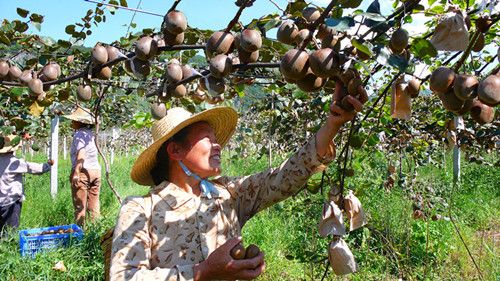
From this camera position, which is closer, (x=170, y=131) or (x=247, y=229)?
(x=170, y=131)

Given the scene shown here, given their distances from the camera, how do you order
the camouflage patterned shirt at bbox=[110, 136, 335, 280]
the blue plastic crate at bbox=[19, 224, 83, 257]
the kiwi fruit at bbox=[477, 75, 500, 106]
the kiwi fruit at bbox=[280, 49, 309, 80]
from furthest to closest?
the blue plastic crate at bbox=[19, 224, 83, 257] → the camouflage patterned shirt at bbox=[110, 136, 335, 280] → the kiwi fruit at bbox=[280, 49, 309, 80] → the kiwi fruit at bbox=[477, 75, 500, 106]

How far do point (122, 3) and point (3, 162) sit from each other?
2987mm

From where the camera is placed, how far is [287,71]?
856mm

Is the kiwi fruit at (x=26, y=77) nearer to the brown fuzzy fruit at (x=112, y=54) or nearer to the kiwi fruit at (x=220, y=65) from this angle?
the brown fuzzy fruit at (x=112, y=54)

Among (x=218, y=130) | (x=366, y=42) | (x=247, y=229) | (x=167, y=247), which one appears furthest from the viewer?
(x=247, y=229)

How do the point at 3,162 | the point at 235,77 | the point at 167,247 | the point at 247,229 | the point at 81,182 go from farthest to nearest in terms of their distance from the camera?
the point at 81,182, the point at 247,229, the point at 3,162, the point at 235,77, the point at 167,247

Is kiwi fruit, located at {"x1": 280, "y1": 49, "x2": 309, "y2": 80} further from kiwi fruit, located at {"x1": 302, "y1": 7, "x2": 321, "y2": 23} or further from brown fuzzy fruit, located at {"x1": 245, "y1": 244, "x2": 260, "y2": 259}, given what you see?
brown fuzzy fruit, located at {"x1": 245, "y1": 244, "x2": 260, "y2": 259}

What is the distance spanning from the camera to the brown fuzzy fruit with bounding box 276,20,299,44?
38.1 inches

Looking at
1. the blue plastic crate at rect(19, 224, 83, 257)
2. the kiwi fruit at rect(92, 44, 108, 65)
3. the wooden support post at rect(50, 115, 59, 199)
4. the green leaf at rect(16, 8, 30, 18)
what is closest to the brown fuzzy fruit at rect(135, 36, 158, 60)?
the kiwi fruit at rect(92, 44, 108, 65)

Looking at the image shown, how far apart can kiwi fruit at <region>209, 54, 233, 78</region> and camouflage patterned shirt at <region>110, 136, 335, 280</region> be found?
19.1 inches

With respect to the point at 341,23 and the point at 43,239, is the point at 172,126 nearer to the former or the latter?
the point at 341,23

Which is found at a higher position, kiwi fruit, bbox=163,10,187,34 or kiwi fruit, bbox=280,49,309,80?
kiwi fruit, bbox=163,10,187,34

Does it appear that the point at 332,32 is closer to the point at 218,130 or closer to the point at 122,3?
the point at 218,130

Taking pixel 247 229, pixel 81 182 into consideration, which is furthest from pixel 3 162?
pixel 247 229
